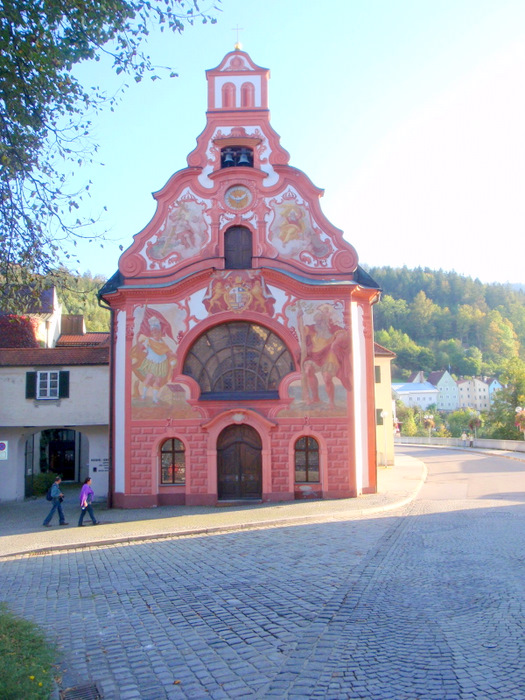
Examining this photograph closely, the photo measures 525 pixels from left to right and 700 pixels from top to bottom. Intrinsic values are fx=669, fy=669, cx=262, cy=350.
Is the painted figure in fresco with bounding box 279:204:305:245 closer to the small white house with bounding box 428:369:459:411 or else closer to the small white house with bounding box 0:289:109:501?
the small white house with bounding box 0:289:109:501

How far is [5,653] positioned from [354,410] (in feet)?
58.7

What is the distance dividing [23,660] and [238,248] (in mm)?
19502

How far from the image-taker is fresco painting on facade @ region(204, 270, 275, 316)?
24.3m

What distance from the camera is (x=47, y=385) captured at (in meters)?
26.2

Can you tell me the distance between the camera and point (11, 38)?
29.1ft

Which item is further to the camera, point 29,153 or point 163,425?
point 163,425

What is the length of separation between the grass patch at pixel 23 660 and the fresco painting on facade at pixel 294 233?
1819 cm

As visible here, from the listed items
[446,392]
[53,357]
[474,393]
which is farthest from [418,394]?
[53,357]

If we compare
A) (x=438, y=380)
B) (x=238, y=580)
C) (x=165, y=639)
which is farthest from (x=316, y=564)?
(x=438, y=380)

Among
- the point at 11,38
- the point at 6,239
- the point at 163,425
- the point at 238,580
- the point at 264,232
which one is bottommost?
the point at 238,580

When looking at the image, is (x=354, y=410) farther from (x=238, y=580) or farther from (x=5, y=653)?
(x=5, y=653)

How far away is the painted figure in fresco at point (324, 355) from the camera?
23859 mm

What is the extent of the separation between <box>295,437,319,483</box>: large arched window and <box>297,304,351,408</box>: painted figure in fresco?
1.59 metres

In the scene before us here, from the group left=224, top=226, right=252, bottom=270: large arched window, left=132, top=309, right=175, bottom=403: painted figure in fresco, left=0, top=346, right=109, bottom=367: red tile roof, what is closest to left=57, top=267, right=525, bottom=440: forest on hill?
left=0, top=346, right=109, bottom=367: red tile roof
